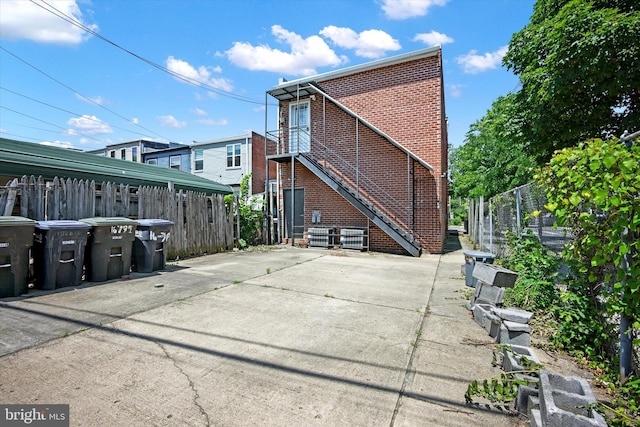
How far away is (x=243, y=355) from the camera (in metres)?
3.33

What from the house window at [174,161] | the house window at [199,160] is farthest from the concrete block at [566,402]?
the house window at [174,161]

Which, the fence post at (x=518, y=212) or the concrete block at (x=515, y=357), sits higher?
the fence post at (x=518, y=212)

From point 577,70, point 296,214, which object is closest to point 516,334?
point 577,70

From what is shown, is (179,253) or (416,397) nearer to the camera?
(416,397)

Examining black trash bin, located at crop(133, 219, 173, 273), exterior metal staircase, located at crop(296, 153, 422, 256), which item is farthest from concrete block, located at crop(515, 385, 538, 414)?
exterior metal staircase, located at crop(296, 153, 422, 256)

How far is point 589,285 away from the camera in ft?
10.9

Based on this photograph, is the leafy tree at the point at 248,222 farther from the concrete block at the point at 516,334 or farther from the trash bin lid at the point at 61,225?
the concrete block at the point at 516,334

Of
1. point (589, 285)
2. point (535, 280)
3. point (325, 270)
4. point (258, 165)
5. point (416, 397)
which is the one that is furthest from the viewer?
point (258, 165)

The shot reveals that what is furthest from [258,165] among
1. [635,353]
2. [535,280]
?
[635,353]

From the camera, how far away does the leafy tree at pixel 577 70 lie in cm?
659

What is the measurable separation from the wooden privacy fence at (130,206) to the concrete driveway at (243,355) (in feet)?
6.42

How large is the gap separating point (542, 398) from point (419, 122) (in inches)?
437

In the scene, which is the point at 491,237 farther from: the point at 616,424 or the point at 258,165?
the point at 258,165

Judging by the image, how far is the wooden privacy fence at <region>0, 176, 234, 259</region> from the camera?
6.11m
